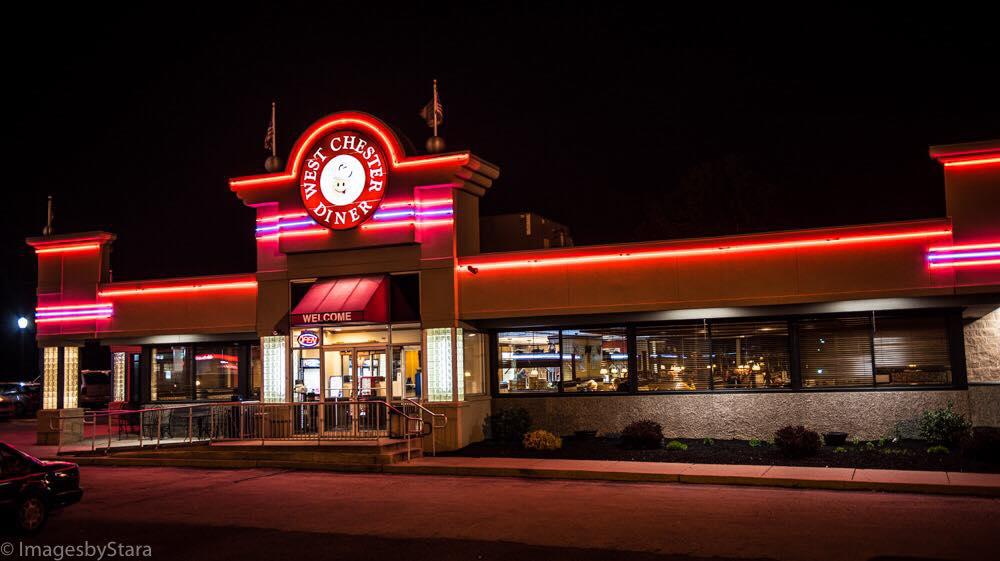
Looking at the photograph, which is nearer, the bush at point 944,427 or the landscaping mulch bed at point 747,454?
the landscaping mulch bed at point 747,454

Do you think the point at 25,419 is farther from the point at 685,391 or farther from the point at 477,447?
the point at 685,391

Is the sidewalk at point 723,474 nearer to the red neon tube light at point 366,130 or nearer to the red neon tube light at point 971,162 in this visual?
the red neon tube light at point 971,162

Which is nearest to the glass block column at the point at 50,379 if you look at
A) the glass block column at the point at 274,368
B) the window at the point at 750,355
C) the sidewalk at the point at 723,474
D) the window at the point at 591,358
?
the glass block column at the point at 274,368

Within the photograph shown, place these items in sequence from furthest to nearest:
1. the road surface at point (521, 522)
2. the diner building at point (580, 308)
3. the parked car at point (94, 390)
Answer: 1. the parked car at point (94, 390)
2. the diner building at point (580, 308)
3. the road surface at point (521, 522)

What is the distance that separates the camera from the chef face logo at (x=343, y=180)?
23.2 meters

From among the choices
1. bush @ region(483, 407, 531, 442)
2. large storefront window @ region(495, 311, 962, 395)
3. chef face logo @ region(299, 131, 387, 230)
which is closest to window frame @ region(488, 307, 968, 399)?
large storefront window @ region(495, 311, 962, 395)

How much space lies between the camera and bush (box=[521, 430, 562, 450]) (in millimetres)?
20609

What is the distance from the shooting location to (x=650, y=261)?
70.4 feet

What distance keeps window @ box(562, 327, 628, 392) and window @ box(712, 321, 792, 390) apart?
2480 mm

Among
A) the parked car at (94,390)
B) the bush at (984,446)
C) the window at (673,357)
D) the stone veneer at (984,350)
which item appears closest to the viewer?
the bush at (984,446)

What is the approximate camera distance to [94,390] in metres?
41.5

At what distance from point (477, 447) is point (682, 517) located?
9538mm

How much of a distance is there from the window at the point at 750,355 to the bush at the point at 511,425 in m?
4.90

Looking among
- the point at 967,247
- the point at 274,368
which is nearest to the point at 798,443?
the point at 967,247
